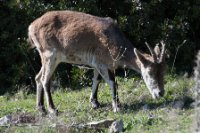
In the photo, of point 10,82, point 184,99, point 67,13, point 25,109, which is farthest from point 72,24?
point 10,82

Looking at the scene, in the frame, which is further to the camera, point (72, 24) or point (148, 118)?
point (72, 24)

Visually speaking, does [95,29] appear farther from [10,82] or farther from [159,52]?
Result: [10,82]

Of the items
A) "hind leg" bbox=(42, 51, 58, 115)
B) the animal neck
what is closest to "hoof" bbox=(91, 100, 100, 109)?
"hind leg" bbox=(42, 51, 58, 115)

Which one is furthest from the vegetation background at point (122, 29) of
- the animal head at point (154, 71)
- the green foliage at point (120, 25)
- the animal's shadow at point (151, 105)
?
the animal head at point (154, 71)

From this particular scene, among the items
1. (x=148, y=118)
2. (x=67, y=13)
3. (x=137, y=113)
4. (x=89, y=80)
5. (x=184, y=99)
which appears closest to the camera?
(x=148, y=118)

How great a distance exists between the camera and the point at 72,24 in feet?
38.6

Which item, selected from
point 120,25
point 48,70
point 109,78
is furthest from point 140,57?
point 120,25

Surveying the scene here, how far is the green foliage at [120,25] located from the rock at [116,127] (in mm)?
5340

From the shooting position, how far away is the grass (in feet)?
30.2

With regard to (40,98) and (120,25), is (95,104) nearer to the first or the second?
(40,98)

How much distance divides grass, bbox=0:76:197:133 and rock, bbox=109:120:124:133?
0.35ft

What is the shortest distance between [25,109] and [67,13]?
205cm

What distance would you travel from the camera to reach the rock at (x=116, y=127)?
→ 9.09 metres

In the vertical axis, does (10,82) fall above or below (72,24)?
below
